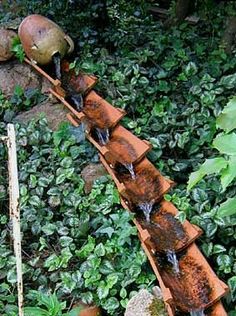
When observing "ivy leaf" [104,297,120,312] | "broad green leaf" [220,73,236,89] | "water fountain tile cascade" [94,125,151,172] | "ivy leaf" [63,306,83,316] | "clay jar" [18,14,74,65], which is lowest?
"ivy leaf" [104,297,120,312]

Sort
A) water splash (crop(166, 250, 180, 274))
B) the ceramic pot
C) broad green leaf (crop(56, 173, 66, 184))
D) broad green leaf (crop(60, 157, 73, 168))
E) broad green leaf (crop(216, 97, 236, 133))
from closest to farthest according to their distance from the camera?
broad green leaf (crop(216, 97, 236, 133)) → the ceramic pot → water splash (crop(166, 250, 180, 274)) → broad green leaf (crop(56, 173, 66, 184)) → broad green leaf (crop(60, 157, 73, 168))

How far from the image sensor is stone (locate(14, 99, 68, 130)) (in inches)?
147

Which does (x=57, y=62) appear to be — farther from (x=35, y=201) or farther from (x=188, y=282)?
(x=188, y=282)

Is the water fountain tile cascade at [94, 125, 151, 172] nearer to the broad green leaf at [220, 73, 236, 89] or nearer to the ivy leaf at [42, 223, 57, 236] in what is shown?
the ivy leaf at [42, 223, 57, 236]

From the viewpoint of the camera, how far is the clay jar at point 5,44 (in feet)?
13.5

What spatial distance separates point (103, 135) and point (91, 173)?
33cm

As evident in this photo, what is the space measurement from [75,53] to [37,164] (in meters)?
1.24

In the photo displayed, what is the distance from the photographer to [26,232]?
300 cm

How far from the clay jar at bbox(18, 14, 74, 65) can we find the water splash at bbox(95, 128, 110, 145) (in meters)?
0.83

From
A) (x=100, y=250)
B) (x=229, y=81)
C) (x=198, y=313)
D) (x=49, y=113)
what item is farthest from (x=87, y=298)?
(x=229, y=81)

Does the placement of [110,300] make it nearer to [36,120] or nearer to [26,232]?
[26,232]

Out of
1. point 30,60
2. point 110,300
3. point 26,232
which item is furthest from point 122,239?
point 30,60

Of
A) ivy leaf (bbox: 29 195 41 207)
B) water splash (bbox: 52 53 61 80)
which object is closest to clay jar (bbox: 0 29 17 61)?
water splash (bbox: 52 53 61 80)

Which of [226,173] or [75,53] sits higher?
[226,173]
